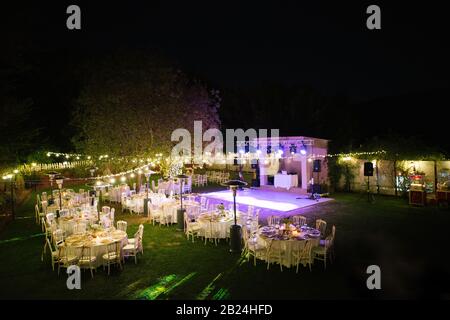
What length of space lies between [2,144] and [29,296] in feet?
A: 26.2

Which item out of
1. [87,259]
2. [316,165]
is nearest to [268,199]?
[316,165]

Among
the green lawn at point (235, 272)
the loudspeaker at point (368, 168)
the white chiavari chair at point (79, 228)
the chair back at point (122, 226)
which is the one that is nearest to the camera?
the green lawn at point (235, 272)

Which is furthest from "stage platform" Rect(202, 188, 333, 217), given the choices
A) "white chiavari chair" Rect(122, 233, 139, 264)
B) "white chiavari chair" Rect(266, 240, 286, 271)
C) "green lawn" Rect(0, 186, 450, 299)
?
"white chiavari chair" Rect(122, 233, 139, 264)

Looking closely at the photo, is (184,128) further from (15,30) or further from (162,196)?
(15,30)

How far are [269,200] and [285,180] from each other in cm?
281

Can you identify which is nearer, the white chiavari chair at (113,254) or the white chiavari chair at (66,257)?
the white chiavari chair at (66,257)

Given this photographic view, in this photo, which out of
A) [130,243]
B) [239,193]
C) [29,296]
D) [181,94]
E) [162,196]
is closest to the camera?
[29,296]

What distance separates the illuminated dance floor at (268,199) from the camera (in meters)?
13.4

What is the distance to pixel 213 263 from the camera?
285 inches

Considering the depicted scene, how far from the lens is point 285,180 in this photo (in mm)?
17578

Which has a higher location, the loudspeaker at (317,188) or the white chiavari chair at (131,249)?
the loudspeaker at (317,188)

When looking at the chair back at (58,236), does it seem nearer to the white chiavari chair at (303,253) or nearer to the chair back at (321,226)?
the white chiavari chair at (303,253)

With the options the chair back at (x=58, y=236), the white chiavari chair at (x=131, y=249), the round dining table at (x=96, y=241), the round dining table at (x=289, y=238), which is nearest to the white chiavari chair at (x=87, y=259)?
the round dining table at (x=96, y=241)
